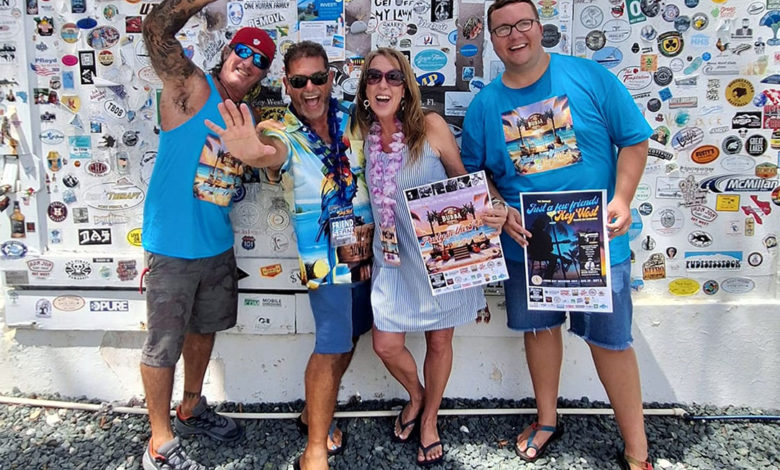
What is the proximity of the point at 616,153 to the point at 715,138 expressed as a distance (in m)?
0.88

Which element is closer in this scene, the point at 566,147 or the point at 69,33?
the point at 566,147

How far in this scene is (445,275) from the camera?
2.81 meters

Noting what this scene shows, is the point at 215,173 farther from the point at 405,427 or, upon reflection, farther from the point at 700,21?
the point at 700,21

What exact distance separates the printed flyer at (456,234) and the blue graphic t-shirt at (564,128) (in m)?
0.29

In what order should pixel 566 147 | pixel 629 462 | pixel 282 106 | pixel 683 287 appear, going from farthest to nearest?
pixel 683 287 → pixel 282 106 → pixel 629 462 → pixel 566 147

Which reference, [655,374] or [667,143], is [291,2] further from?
[655,374]

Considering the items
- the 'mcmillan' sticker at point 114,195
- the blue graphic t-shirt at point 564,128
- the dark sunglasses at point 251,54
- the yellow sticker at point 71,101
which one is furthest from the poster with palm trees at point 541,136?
the yellow sticker at point 71,101

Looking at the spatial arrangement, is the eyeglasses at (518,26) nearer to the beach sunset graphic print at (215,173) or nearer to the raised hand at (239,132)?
the raised hand at (239,132)

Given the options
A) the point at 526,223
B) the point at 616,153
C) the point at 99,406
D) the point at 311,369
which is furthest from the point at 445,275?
the point at 99,406

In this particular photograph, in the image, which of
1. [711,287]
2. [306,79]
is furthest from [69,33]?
[711,287]

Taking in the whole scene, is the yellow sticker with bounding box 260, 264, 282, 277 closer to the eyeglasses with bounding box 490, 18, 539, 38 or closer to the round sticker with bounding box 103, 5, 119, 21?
the round sticker with bounding box 103, 5, 119, 21

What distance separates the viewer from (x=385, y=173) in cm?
279

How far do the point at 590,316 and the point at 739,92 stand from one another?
5.71 ft

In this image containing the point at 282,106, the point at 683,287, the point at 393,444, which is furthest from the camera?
the point at 683,287
